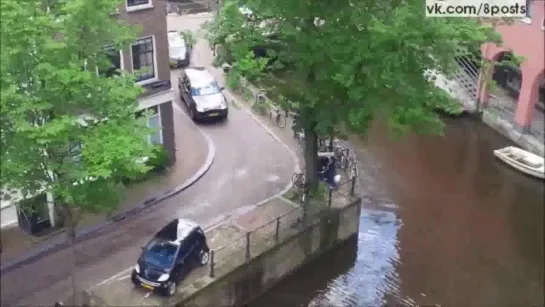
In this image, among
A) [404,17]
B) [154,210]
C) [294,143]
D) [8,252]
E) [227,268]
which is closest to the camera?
[404,17]

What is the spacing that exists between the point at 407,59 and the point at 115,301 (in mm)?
8759

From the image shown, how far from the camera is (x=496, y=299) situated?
18.1 meters

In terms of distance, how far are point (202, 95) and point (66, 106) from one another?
14.8 meters

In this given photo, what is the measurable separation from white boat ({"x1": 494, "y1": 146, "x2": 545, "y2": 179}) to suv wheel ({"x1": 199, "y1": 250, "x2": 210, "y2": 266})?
13.6 meters

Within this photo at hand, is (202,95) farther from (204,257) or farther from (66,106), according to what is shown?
(66,106)

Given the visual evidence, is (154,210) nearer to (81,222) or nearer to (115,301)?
(81,222)

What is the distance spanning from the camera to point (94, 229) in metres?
19.5

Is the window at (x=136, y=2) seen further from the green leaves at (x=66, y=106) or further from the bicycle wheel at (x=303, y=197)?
the bicycle wheel at (x=303, y=197)

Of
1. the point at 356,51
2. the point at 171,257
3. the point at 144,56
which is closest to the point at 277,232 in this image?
the point at 171,257

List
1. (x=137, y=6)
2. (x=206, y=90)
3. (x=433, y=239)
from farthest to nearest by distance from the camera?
(x=206, y=90)
(x=433, y=239)
(x=137, y=6)

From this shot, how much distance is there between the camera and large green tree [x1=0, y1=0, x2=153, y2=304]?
12594 mm

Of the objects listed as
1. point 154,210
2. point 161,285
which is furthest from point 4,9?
point 154,210

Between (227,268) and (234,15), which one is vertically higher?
(234,15)

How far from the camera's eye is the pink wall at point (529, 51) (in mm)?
26375
